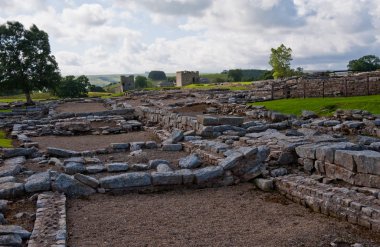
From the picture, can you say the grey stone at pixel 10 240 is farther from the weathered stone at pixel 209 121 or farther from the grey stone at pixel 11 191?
the weathered stone at pixel 209 121

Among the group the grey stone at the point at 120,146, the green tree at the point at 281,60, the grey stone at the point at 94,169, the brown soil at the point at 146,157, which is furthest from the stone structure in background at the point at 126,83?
the grey stone at the point at 94,169

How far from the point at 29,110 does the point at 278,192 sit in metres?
32.4

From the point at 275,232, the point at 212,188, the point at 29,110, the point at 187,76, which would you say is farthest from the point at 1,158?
the point at 187,76

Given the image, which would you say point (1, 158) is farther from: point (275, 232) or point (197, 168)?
point (275, 232)

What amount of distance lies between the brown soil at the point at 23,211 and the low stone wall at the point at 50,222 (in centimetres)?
17

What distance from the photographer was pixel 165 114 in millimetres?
22656

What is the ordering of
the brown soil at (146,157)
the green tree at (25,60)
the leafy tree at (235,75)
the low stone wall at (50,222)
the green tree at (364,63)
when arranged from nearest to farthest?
the low stone wall at (50,222)
the brown soil at (146,157)
the green tree at (25,60)
the green tree at (364,63)
the leafy tree at (235,75)

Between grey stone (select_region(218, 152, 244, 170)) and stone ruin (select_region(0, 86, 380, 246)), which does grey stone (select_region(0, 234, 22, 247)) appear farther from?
grey stone (select_region(218, 152, 244, 170))

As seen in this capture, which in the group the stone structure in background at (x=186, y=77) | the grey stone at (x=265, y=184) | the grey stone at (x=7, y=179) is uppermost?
the stone structure in background at (x=186, y=77)

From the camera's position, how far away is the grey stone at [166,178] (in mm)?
9766

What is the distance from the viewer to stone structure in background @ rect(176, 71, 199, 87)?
3200 inches

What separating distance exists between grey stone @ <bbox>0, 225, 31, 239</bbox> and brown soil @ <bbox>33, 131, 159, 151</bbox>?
9645mm

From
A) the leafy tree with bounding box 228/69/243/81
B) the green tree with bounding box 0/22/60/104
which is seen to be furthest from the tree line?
the leafy tree with bounding box 228/69/243/81

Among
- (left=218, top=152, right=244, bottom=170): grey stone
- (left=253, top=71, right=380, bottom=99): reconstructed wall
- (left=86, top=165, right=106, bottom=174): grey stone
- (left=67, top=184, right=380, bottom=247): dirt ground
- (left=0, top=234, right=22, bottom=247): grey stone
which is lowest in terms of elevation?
(left=67, top=184, right=380, bottom=247): dirt ground
